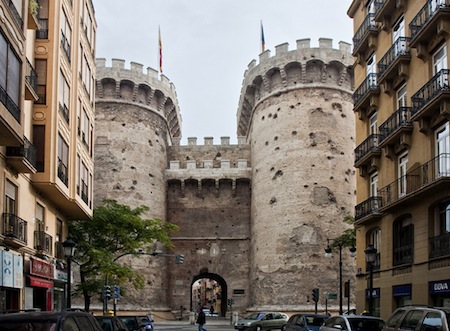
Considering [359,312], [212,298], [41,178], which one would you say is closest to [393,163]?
[359,312]

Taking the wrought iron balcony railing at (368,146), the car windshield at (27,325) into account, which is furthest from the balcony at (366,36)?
the car windshield at (27,325)

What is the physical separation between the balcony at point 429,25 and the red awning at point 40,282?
15.5 m

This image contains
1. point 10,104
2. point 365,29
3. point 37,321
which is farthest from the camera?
point 365,29

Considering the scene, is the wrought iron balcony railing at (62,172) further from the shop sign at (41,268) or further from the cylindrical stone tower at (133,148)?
the cylindrical stone tower at (133,148)

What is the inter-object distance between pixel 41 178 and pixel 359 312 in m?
14.8

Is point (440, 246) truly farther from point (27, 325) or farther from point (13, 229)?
point (27, 325)

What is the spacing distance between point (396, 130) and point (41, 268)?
45.9 feet

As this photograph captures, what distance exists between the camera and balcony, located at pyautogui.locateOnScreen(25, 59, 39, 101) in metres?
22.7

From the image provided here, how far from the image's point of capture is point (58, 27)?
26.5 metres

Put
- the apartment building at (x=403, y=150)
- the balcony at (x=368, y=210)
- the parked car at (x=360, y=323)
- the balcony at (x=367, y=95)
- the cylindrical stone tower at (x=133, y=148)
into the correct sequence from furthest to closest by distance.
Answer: the cylindrical stone tower at (x=133, y=148) < the balcony at (x=367, y=95) < the balcony at (x=368, y=210) < the apartment building at (x=403, y=150) < the parked car at (x=360, y=323)

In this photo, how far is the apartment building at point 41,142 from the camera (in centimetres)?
1966

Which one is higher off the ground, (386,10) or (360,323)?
(386,10)

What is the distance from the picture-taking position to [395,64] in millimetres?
26422

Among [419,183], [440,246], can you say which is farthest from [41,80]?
[440,246]
